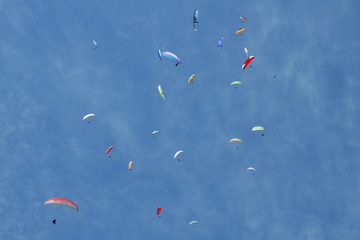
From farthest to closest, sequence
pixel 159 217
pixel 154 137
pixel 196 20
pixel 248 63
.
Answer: pixel 159 217, pixel 154 137, pixel 248 63, pixel 196 20

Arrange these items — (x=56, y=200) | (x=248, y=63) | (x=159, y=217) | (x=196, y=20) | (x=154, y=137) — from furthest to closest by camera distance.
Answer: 1. (x=159, y=217)
2. (x=154, y=137)
3. (x=248, y=63)
4. (x=196, y=20)
5. (x=56, y=200)

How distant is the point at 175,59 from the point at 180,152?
19.5 m

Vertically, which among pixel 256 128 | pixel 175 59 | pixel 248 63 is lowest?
pixel 256 128

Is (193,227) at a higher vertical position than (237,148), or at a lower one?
lower

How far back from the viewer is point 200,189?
9700 centimetres

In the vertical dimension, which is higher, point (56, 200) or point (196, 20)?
point (196, 20)

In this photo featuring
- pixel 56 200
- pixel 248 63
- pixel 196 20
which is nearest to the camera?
pixel 56 200

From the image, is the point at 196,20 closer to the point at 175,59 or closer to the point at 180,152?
the point at 175,59

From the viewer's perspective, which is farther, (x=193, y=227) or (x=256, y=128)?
(x=193, y=227)

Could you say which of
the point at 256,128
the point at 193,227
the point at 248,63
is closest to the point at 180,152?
the point at 256,128

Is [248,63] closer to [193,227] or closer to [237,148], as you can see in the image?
[237,148]

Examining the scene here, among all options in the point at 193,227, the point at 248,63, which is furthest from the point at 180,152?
the point at 193,227

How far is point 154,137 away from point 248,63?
32641 millimetres

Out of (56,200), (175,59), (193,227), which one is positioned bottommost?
(56,200)
